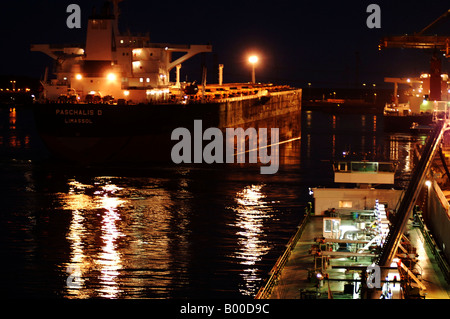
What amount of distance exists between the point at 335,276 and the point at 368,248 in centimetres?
185

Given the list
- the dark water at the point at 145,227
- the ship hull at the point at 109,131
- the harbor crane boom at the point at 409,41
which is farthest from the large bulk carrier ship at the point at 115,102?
Answer: the harbor crane boom at the point at 409,41

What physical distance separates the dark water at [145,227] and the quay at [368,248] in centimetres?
205

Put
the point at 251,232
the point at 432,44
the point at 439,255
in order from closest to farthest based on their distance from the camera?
the point at 439,255 → the point at 251,232 → the point at 432,44

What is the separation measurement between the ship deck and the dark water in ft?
6.22

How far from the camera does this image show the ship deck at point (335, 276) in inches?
542

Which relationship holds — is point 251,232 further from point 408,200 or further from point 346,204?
point 408,200

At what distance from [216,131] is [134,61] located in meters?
→ 7.67

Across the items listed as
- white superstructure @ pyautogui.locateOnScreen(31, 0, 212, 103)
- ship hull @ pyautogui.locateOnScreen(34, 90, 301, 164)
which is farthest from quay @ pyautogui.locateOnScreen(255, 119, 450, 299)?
white superstructure @ pyautogui.locateOnScreen(31, 0, 212, 103)

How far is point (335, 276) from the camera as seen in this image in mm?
14969

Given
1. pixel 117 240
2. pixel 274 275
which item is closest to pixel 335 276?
pixel 274 275

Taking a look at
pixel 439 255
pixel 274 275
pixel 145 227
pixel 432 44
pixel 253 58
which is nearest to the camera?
pixel 274 275

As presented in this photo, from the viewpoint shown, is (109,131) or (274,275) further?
(109,131)

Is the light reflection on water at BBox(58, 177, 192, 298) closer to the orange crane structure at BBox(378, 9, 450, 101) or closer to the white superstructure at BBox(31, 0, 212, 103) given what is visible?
the orange crane structure at BBox(378, 9, 450, 101)
